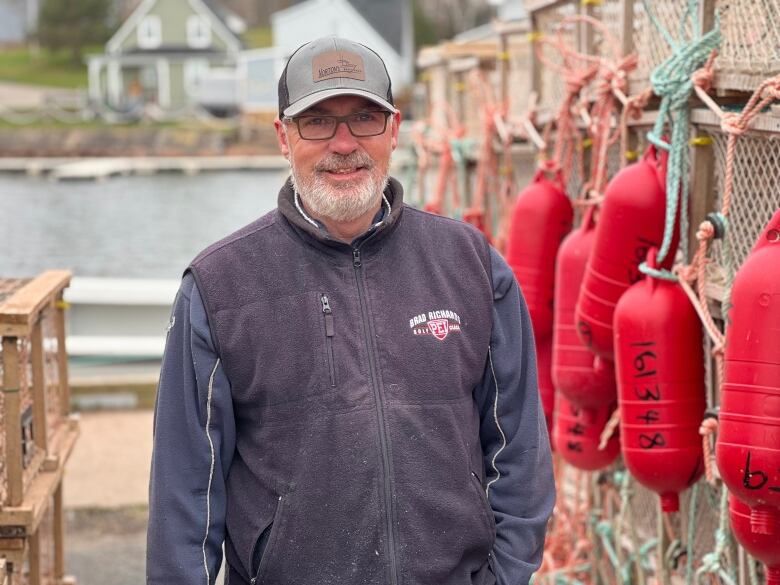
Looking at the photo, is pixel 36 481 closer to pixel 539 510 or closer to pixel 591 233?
pixel 539 510

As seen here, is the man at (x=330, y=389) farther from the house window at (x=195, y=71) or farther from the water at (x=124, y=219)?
the house window at (x=195, y=71)

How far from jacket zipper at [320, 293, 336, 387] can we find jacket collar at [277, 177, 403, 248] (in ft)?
0.43

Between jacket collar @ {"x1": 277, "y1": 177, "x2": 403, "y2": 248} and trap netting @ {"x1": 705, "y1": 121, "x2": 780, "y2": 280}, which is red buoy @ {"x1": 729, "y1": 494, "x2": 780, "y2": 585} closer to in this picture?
trap netting @ {"x1": 705, "y1": 121, "x2": 780, "y2": 280}

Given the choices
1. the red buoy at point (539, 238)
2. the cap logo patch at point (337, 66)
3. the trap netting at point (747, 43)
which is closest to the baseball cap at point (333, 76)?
the cap logo patch at point (337, 66)

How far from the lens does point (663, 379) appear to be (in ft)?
12.0

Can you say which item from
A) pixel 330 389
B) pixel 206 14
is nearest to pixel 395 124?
pixel 330 389

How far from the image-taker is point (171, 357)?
279 cm

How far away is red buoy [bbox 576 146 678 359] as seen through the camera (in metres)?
3.86

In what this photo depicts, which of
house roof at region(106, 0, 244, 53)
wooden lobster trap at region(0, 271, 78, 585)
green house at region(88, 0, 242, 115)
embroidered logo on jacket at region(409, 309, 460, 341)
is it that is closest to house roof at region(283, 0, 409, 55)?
green house at region(88, 0, 242, 115)

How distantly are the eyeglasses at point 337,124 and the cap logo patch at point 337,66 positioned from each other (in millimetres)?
86

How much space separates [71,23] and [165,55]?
11.0 meters

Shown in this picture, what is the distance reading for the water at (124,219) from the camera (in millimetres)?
25234

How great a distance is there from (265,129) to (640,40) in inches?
2021

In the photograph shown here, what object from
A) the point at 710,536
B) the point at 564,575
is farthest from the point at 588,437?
the point at 564,575
